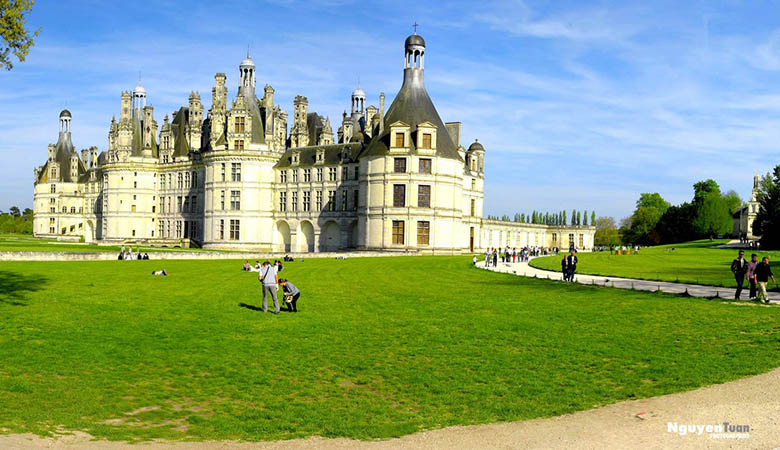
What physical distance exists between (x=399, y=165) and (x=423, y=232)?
7249 mm

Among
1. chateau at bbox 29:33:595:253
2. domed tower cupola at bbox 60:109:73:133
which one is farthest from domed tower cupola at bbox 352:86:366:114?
domed tower cupola at bbox 60:109:73:133

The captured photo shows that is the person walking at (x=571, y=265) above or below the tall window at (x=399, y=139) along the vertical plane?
below

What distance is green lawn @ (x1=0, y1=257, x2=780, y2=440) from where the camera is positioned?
39.4 feet

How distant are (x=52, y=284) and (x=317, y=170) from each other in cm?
5278

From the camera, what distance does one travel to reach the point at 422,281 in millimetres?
36500

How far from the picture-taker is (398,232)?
70500mm

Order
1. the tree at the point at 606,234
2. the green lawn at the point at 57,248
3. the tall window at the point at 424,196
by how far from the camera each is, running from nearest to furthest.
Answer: the green lawn at the point at 57,248, the tall window at the point at 424,196, the tree at the point at 606,234

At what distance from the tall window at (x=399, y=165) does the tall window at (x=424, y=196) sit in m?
2.52

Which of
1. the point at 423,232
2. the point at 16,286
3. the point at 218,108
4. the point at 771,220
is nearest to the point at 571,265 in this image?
the point at 16,286

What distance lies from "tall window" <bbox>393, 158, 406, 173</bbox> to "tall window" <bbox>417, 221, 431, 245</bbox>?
A: 570cm

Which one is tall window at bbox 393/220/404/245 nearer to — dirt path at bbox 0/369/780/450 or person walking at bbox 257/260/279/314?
person walking at bbox 257/260/279/314

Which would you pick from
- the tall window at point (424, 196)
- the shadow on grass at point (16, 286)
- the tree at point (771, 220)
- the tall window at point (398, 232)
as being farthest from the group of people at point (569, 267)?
the tree at point (771, 220)

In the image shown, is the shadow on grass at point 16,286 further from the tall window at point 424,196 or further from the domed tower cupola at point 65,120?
the domed tower cupola at point 65,120

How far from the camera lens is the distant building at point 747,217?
428ft
